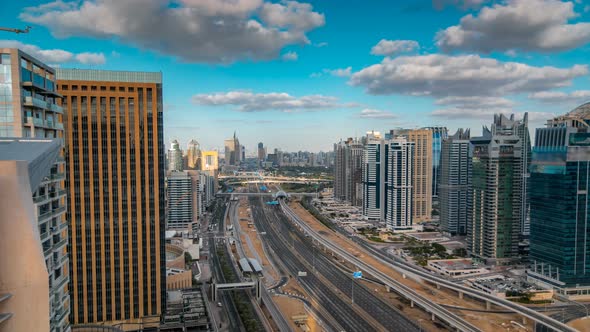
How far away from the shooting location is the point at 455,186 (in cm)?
4725

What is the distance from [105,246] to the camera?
19.9 m

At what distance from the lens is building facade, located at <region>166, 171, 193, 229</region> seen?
48.4 m

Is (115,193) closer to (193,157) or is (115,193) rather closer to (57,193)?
(57,193)

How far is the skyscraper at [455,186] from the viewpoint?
155ft

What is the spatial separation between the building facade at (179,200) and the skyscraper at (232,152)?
342 ft

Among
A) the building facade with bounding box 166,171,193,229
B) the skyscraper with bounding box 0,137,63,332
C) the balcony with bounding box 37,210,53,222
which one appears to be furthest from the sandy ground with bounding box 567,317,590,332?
the building facade with bounding box 166,171,193,229

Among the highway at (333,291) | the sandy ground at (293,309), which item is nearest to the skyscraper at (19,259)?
the sandy ground at (293,309)

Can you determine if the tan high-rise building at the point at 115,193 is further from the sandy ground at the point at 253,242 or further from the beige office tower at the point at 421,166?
the beige office tower at the point at 421,166

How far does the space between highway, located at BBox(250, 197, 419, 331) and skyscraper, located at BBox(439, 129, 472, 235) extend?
51.8ft

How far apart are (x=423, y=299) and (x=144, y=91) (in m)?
19.2

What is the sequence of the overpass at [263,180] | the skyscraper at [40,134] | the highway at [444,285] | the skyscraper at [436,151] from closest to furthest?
the skyscraper at [40,134] < the highway at [444,285] < the skyscraper at [436,151] < the overpass at [263,180]

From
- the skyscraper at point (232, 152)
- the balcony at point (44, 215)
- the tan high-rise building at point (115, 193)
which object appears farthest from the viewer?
the skyscraper at point (232, 152)

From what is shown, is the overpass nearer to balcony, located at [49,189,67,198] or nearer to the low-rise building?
the low-rise building

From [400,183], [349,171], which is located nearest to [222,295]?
[400,183]
